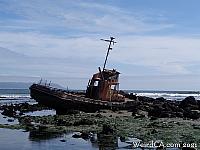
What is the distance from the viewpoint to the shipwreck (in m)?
42.7

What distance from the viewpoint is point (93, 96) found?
150ft

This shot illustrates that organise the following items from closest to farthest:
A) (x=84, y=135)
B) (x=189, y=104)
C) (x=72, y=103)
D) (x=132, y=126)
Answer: (x=84, y=135) → (x=132, y=126) → (x=72, y=103) → (x=189, y=104)

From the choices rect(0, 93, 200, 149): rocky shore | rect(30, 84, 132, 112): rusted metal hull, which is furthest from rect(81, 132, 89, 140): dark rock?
rect(30, 84, 132, 112): rusted metal hull

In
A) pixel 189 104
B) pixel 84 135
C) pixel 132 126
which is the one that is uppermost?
pixel 189 104


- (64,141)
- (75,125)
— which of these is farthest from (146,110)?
(64,141)

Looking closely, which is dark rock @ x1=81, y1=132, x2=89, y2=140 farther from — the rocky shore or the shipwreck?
the shipwreck

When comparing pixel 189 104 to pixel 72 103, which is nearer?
pixel 72 103

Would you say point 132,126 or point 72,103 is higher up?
point 72,103

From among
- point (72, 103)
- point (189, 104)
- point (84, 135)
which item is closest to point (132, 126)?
point (84, 135)

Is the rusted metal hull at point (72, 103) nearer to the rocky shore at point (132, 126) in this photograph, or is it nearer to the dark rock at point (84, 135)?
the rocky shore at point (132, 126)

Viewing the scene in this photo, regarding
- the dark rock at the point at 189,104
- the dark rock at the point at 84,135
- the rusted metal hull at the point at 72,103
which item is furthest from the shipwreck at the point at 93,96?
the dark rock at the point at 84,135

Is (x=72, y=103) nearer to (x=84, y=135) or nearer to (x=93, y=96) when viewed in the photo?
(x=93, y=96)

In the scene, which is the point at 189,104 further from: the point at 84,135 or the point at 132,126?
the point at 84,135

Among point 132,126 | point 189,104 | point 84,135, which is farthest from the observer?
point 189,104
